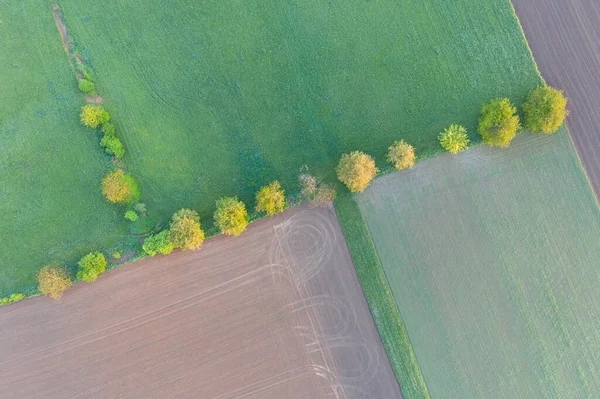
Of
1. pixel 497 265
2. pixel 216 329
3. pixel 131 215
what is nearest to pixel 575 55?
pixel 497 265

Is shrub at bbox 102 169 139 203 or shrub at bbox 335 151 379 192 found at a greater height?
shrub at bbox 102 169 139 203

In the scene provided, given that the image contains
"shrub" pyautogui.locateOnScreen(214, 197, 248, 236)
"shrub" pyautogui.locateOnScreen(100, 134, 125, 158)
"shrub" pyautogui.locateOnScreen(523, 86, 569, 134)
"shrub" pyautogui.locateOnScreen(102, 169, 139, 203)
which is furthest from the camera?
"shrub" pyautogui.locateOnScreen(100, 134, 125, 158)

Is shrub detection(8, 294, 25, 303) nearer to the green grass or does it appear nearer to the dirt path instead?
the green grass

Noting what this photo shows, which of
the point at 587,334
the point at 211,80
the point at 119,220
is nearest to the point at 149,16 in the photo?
the point at 211,80

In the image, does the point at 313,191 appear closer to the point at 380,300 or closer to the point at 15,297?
the point at 380,300

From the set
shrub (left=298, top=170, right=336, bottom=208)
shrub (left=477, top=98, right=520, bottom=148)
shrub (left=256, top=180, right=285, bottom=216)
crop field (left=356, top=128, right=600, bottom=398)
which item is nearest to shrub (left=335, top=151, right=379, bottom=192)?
shrub (left=298, top=170, right=336, bottom=208)

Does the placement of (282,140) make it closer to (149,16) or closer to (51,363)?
(149,16)

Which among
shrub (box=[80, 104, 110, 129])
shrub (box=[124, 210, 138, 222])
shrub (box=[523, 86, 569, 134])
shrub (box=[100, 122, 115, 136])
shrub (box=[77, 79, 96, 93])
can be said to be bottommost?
shrub (box=[523, 86, 569, 134])

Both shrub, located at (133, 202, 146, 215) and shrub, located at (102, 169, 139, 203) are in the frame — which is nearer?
shrub, located at (102, 169, 139, 203)
